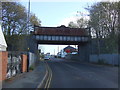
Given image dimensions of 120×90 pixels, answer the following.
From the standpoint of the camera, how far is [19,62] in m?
21.2

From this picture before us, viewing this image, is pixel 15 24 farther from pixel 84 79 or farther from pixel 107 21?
pixel 84 79

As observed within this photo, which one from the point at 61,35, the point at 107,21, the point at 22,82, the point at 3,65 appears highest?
the point at 107,21

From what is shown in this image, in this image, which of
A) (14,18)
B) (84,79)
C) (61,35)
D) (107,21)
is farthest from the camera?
(61,35)

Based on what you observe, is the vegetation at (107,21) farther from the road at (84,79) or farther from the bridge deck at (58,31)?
the road at (84,79)

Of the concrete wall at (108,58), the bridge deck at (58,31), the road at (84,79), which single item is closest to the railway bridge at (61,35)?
the bridge deck at (58,31)

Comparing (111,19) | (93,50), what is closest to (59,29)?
(93,50)

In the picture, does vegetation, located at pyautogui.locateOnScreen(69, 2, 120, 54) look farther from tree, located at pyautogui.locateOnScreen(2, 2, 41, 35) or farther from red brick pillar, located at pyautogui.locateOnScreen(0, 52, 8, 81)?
red brick pillar, located at pyautogui.locateOnScreen(0, 52, 8, 81)

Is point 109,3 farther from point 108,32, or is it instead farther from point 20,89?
point 20,89

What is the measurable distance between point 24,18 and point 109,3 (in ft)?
64.7

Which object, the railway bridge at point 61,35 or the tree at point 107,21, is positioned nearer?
the tree at point 107,21

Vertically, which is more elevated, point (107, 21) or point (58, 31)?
point (107, 21)

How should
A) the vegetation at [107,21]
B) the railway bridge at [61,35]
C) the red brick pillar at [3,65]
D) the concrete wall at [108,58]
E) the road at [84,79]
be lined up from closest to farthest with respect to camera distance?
the road at [84,79], the red brick pillar at [3,65], the concrete wall at [108,58], the vegetation at [107,21], the railway bridge at [61,35]

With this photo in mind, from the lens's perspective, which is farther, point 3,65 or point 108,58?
point 108,58

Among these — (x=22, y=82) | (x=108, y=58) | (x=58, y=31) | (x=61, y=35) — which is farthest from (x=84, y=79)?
(x=58, y=31)
